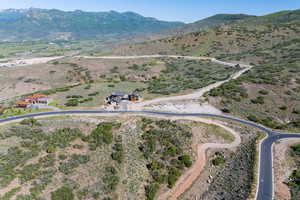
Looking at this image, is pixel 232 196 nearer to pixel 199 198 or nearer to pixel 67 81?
pixel 199 198

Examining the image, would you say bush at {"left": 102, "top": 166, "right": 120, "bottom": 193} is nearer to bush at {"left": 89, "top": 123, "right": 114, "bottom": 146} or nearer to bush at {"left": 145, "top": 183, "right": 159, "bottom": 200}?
bush at {"left": 145, "top": 183, "right": 159, "bottom": 200}

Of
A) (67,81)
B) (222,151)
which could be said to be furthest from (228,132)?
(67,81)

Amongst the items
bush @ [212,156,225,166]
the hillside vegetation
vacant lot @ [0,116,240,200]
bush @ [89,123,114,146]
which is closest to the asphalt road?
the hillside vegetation

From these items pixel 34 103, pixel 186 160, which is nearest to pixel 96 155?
pixel 186 160

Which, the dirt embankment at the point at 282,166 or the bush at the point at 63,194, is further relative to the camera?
the bush at the point at 63,194

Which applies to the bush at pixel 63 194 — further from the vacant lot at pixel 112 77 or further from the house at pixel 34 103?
the vacant lot at pixel 112 77

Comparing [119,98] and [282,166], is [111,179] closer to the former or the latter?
[282,166]

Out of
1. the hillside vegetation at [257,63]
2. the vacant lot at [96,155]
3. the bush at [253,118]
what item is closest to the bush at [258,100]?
the hillside vegetation at [257,63]

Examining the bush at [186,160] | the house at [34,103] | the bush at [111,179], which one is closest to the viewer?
the bush at [111,179]

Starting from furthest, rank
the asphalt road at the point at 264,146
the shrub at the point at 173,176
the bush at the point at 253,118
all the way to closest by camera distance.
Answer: the bush at the point at 253,118 → the shrub at the point at 173,176 → the asphalt road at the point at 264,146
